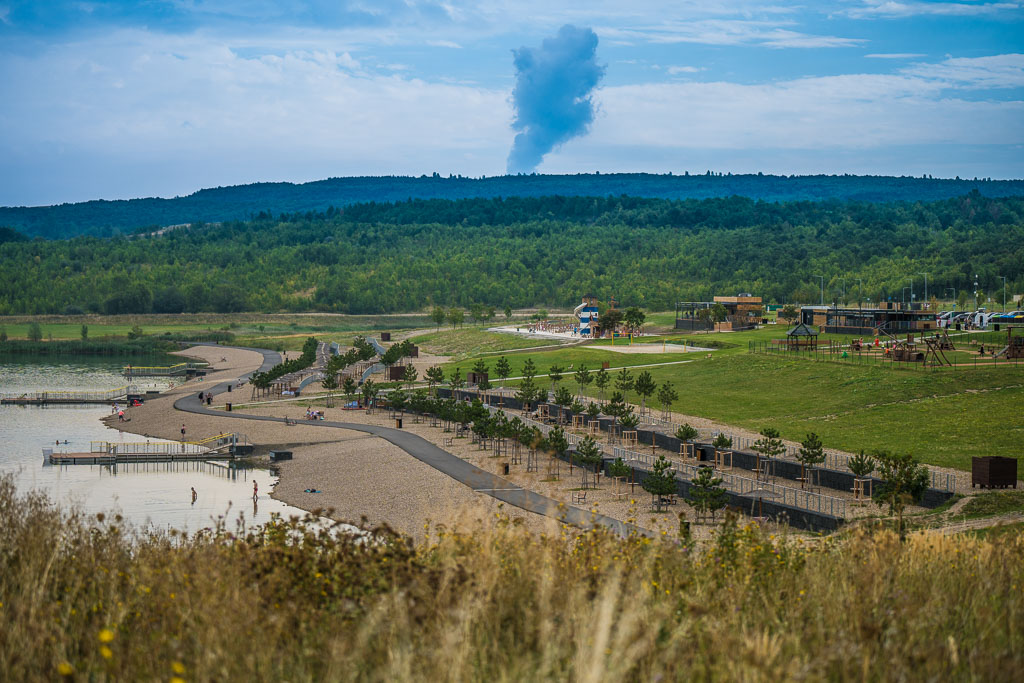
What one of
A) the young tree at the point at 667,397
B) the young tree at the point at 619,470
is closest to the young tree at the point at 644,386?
the young tree at the point at 667,397

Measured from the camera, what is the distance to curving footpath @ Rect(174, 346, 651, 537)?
24.9m

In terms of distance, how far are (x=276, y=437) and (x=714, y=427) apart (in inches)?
845

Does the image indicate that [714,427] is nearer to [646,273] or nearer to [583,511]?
[583,511]

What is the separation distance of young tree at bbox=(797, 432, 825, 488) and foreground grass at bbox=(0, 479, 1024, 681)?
63.7 ft

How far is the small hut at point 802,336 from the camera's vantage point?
204 feet

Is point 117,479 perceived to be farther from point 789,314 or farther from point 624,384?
point 789,314

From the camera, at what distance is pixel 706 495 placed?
26516 millimetres

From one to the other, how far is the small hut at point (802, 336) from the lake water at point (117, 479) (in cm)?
3633

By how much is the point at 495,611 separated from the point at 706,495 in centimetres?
1829

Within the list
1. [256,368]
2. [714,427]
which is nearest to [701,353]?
[714,427]

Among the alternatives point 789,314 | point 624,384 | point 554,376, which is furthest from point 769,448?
point 789,314

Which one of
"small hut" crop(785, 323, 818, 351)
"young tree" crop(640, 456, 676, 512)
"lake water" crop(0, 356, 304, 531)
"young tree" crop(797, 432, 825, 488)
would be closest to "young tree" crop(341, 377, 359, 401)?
"lake water" crop(0, 356, 304, 531)

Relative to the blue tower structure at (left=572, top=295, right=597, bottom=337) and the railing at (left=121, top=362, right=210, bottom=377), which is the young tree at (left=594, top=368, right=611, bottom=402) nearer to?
the blue tower structure at (left=572, top=295, right=597, bottom=337)

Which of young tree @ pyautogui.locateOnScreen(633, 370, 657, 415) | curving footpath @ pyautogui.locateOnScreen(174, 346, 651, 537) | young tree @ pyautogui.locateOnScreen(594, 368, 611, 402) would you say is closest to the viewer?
curving footpath @ pyautogui.locateOnScreen(174, 346, 651, 537)
